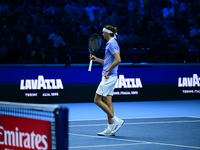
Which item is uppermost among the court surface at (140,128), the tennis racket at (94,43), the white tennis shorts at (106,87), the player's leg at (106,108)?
the tennis racket at (94,43)

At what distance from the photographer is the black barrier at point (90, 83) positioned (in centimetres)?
1121

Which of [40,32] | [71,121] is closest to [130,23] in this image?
[40,32]

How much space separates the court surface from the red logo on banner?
89.5 inches

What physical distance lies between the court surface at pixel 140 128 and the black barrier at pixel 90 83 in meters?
0.66

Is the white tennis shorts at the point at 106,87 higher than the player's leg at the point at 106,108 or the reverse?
higher

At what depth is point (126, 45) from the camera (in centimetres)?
1406

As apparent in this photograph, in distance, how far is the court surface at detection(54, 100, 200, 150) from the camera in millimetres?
5590

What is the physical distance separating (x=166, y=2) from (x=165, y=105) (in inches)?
246

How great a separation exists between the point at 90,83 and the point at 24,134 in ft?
29.1

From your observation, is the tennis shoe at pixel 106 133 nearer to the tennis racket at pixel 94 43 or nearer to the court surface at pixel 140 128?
the court surface at pixel 140 128

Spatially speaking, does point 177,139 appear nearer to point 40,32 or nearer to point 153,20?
point 40,32

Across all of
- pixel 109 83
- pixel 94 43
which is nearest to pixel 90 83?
pixel 94 43

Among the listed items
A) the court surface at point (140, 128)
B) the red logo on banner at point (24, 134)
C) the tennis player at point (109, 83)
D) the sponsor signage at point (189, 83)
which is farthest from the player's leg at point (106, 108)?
the sponsor signage at point (189, 83)

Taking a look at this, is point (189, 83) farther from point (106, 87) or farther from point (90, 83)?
point (106, 87)
